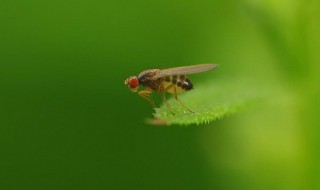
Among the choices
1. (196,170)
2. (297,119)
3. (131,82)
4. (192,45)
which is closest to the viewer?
(297,119)

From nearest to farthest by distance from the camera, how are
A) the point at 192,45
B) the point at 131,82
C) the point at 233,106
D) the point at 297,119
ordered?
the point at 233,106, the point at 297,119, the point at 131,82, the point at 192,45

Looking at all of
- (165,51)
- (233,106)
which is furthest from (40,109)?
(233,106)

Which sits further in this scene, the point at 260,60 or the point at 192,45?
the point at 192,45

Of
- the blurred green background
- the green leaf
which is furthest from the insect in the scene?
the blurred green background

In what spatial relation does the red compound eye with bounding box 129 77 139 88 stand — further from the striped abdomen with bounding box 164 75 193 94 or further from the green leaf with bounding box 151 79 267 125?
the green leaf with bounding box 151 79 267 125

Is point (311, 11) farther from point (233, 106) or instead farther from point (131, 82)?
point (131, 82)

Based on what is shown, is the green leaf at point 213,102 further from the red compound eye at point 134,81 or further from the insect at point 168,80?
the red compound eye at point 134,81

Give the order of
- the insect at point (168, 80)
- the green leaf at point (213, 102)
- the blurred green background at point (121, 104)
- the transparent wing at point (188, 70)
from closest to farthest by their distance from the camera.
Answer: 1. the green leaf at point (213, 102)
2. the transparent wing at point (188, 70)
3. the insect at point (168, 80)
4. the blurred green background at point (121, 104)

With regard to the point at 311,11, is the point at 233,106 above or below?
below

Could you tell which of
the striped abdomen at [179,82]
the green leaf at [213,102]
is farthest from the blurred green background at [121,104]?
the striped abdomen at [179,82]
